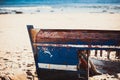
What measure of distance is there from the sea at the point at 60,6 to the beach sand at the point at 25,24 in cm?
4

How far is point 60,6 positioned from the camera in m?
1.79

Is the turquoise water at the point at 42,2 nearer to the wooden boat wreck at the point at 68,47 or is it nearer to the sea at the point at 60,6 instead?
the sea at the point at 60,6

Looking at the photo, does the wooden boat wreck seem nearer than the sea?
Yes

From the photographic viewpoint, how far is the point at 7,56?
205 cm

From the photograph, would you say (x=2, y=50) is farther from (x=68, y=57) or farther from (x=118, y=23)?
(x=118, y=23)

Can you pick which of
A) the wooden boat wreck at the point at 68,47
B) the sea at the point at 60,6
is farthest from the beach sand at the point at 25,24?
the wooden boat wreck at the point at 68,47

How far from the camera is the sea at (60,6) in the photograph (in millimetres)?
1786

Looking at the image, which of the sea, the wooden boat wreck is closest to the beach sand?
the sea

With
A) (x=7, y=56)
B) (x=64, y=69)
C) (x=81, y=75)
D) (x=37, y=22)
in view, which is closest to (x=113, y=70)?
(x=81, y=75)

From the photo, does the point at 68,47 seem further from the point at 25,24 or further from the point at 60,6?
the point at 25,24

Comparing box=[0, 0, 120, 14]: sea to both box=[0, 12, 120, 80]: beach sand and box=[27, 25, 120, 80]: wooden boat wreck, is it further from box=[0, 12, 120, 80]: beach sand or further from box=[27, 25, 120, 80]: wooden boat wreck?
box=[27, 25, 120, 80]: wooden boat wreck

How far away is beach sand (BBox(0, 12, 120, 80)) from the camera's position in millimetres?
1840

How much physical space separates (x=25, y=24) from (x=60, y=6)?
389mm

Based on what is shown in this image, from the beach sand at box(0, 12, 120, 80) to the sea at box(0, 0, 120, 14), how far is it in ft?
0.13
